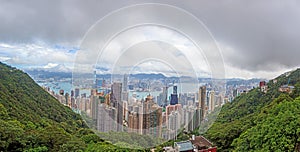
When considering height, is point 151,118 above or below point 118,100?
below

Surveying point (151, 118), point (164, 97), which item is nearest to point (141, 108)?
point (151, 118)

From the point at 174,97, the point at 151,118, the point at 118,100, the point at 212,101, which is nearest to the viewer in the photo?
the point at 118,100

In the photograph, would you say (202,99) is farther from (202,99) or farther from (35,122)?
(35,122)

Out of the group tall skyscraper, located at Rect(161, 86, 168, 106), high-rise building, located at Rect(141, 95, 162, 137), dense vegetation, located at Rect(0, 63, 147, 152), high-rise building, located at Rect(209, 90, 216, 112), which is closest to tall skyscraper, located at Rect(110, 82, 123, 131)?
high-rise building, located at Rect(141, 95, 162, 137)

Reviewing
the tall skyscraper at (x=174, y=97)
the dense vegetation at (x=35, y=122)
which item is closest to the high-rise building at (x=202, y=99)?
the tall skyscraper at (x=174, y=97)

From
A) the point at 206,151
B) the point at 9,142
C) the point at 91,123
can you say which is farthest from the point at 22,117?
the point at 91,123

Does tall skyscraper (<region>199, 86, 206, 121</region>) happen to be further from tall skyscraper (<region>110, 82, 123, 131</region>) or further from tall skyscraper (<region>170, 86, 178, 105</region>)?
tall skyscraper (<region>110, 82, 123, 131</region>)

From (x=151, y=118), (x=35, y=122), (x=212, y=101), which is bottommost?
(x=35, y=122)
